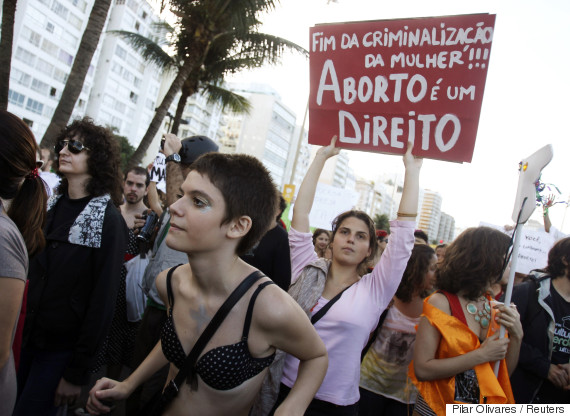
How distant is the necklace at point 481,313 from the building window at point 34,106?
55873 mm

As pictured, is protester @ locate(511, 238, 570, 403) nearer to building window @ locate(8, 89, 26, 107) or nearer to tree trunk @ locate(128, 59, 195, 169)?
tree trunk @ locate(128, 59, 195, 169)

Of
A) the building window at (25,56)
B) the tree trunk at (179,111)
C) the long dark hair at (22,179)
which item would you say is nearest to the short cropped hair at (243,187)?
the long dark hair at (22,179)

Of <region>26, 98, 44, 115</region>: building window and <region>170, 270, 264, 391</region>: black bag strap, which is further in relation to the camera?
<region>26, 98, 44, 115</region>: building window

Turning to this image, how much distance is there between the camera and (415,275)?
3.35 m

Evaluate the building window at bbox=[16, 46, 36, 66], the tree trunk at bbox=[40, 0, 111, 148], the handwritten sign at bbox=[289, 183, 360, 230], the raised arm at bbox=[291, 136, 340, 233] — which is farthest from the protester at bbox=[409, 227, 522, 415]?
the building window at bbox=[16, 46, 36, 66]

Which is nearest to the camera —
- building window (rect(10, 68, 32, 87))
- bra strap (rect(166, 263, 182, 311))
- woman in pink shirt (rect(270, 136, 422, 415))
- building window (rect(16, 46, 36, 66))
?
bra strap (rect(166, 263, 182, 311))

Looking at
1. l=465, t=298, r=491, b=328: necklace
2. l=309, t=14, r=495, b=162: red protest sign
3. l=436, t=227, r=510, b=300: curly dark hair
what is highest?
l=309, t=14, r=495, b=162: red protest sign

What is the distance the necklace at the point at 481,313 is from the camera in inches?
99.0

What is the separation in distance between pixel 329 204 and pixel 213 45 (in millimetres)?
5756

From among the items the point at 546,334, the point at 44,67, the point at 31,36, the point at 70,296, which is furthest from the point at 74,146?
the point at 44,67

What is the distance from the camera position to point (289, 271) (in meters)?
2.99

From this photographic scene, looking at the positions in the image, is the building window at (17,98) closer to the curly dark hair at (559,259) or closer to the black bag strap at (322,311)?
the black bag strap at (322,311)

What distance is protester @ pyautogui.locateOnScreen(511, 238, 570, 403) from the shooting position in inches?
112

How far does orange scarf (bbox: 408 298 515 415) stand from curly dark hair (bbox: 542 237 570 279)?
98cm
